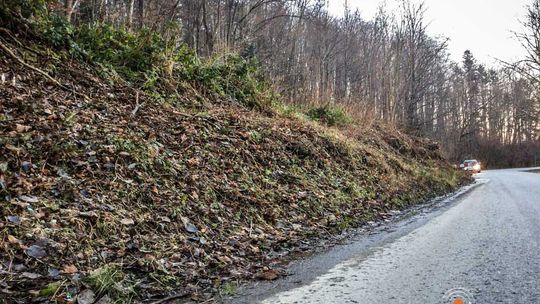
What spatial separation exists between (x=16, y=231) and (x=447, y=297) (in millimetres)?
3419

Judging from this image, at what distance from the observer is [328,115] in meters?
12.8

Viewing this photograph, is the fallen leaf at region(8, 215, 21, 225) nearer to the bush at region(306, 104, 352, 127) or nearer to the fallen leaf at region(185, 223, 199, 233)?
the fallen leaf at region(185, 223, 199, 233)

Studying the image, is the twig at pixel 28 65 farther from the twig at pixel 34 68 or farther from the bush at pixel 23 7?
the bush at pixel 23 7

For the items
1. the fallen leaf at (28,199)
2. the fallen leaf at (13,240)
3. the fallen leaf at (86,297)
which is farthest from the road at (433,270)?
the fallen leaf at (28,199)

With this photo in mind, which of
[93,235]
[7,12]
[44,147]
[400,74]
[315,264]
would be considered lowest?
[315,264]

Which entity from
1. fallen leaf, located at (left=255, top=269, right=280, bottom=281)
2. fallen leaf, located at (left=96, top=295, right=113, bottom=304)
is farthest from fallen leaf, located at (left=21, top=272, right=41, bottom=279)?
fallen leaf, located at (left=255, top=269, right=280, bottom=281)

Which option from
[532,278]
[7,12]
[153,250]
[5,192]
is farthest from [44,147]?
[532,278]

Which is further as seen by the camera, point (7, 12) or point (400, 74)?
point (400, 74)

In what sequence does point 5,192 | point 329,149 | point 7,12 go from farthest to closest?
point 329,149
point 7,12
point 5,192

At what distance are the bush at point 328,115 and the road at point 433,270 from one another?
7.10 meters

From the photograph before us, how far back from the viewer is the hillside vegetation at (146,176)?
10.7ft

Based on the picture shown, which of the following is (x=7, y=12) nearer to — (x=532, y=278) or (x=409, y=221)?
(x=409, y=221)

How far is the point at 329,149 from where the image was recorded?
918 cm

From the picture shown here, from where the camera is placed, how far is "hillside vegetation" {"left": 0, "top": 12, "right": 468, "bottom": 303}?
3.27m
